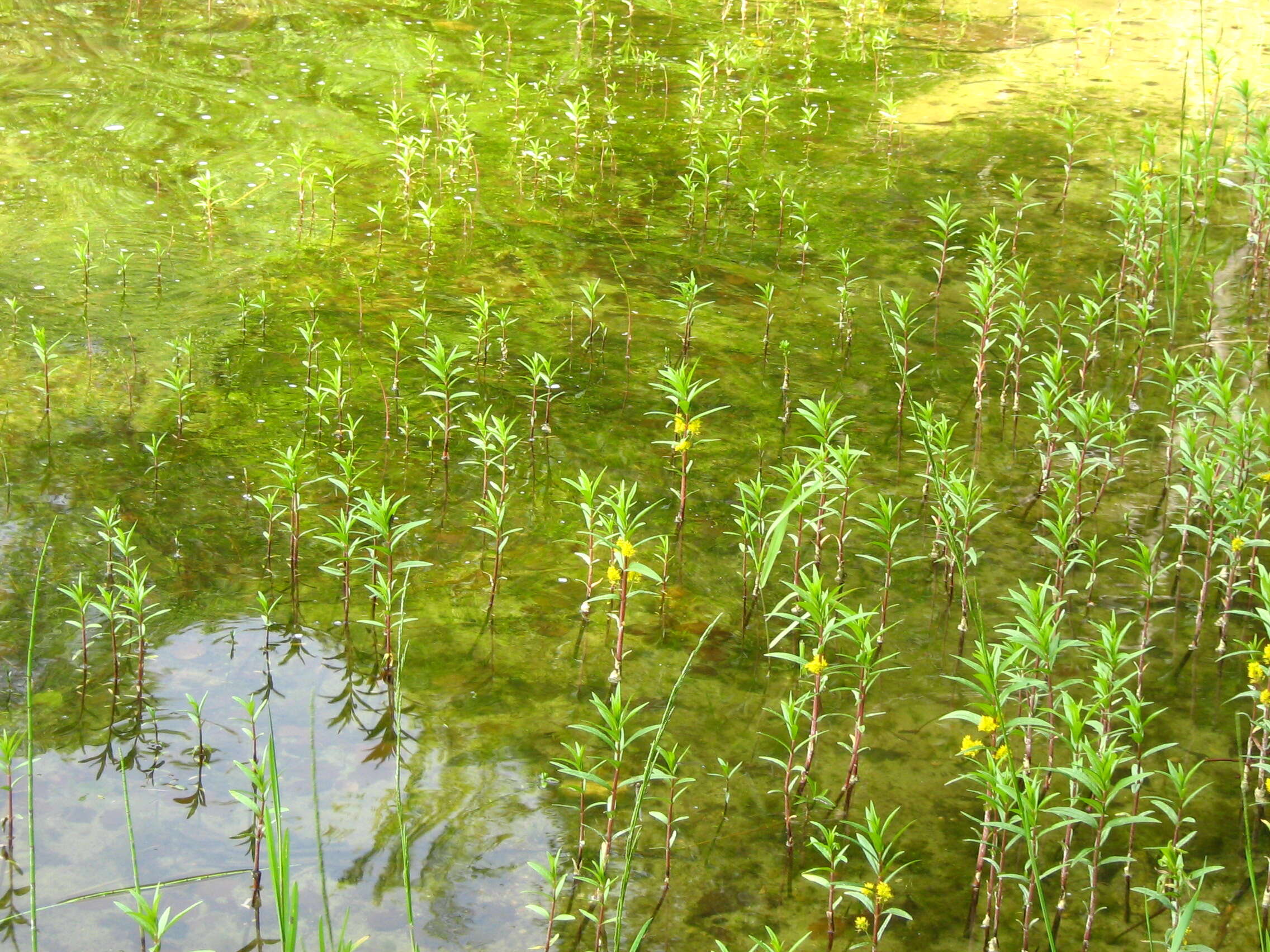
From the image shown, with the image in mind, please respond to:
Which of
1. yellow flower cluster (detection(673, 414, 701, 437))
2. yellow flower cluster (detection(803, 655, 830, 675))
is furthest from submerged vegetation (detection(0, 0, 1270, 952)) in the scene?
yellow flower cluster (detection(673, 414, 701, 437))

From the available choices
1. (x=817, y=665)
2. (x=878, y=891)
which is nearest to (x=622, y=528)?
(x=817, y=665)

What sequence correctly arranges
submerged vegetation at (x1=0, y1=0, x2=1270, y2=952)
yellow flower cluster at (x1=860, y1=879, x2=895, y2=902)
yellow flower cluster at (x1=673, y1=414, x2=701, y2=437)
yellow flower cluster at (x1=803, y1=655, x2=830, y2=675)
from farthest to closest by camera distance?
yellow flower cluster at (x1=673, y1=414, x2=701, y2=437)
yellow flower cluster at (x1=803, y1=655, x2=830, y2=675)
submerged vegetation at (x1=0, y1=0, x2=1270, y2=952)
yellow flower cluster at (x1=860, y1=879, x2=895, y2=902)

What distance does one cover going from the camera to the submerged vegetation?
407 centimetres

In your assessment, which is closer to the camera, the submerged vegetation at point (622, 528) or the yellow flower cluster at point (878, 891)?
the yellow flower cluster at point (878, 891)

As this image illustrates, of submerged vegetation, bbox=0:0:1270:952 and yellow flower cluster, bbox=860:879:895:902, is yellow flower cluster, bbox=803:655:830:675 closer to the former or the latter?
submerged vegetation, bbox=0:0:1270:952

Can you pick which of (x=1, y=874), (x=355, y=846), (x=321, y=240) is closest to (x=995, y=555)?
(x=355, y=846)

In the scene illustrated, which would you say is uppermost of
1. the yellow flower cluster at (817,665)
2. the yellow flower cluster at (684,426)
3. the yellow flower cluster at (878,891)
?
the yellow flower cluster at (684,426)

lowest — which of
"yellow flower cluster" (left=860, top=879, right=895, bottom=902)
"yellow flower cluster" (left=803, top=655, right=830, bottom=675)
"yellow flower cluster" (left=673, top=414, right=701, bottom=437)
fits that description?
"yellow flower cluster" (left=860, top=879, right=895, bottom=902)

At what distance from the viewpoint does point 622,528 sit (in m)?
5.05

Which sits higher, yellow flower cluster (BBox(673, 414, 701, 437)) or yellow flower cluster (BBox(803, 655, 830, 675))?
yellow flower cluster (BBox(673, 414, 701, 437))

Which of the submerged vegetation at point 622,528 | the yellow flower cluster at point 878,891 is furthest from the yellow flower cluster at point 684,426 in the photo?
the yellow flower cluster at point 878,891

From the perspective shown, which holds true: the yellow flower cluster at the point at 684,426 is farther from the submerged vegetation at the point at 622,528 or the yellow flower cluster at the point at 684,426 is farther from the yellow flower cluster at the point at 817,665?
the yellow flower cluster at the point at 817,665

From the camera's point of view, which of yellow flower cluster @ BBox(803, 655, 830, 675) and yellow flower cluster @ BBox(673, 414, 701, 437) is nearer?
yellow flower cluster @ BBox(803, 655, 830, 675)

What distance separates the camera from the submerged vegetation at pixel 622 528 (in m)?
4.07
